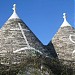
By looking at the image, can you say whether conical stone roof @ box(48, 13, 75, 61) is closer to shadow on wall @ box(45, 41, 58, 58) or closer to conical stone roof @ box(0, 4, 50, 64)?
shadow on wall @ box(45, 41, 58, 58)

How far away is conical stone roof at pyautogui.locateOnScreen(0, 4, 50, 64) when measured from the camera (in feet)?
78.7

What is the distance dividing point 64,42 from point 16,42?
195 inches

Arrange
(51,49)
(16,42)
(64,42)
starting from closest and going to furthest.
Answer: (16,42), (51,49), (64,42)

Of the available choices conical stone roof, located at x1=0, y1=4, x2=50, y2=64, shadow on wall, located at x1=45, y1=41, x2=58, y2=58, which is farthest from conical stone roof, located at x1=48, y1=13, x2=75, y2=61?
conical stone roof, located at x1=0, y1=4, x2=50, y2=64

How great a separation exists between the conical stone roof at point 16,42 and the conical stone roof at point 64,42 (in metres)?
2.61

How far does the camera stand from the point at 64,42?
28938 millimetres

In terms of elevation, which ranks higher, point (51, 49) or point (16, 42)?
point (16, 42)

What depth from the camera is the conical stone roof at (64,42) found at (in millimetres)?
27953

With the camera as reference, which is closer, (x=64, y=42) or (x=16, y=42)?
(x=16, y=42)

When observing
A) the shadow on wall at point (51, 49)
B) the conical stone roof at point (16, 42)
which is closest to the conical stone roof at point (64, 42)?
the shadow on wall at point (51, 49)

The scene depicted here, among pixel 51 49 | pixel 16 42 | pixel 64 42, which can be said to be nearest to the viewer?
pixel 16 42

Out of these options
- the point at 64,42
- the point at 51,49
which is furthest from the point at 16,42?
the point at 64,42

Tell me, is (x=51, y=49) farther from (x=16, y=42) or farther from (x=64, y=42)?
(x=16, y=42)

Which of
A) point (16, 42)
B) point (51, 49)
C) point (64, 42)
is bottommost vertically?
point (51, 49)
